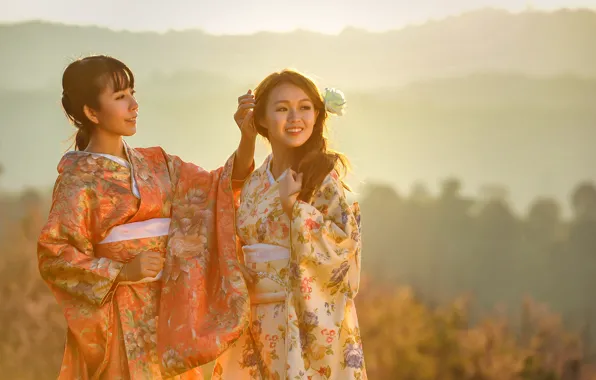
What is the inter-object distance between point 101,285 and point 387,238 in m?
2.95

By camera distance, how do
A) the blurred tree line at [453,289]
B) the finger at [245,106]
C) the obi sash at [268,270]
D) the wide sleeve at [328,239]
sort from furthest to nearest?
the blurred tree line at [453,289] < the finger at [245,106] < the obi sash at [268,270] < the wide sleeve at [328,239]

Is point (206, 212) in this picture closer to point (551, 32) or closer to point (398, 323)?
point (398, 323)

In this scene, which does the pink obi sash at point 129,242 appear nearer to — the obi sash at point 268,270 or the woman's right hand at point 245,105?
the obi sash at point 268,270

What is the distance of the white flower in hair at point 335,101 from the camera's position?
3.32 metres

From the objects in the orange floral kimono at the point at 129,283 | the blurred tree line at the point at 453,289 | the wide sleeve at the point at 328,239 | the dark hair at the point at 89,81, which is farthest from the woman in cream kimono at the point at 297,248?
the blurred tree line at the point at 453,289

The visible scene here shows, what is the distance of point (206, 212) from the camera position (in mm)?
3406

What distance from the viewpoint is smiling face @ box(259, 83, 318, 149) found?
10.7ft

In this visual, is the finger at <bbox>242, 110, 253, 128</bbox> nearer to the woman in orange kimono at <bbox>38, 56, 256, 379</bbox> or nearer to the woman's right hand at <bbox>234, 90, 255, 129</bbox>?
the woman's right hand at <bbox>234, 90, 255, 129</bbox>

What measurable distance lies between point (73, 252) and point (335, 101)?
1.08 meters

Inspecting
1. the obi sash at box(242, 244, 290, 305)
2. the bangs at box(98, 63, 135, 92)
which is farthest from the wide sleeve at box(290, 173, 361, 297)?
the bangs at box(98, 63, 135, 92)

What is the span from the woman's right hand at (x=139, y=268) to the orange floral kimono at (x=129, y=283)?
0.03 metres

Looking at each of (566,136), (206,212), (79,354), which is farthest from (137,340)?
(566,136)

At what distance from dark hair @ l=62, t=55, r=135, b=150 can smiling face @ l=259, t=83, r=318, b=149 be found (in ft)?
1.74

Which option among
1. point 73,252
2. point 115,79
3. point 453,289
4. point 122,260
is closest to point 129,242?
point 122,260
